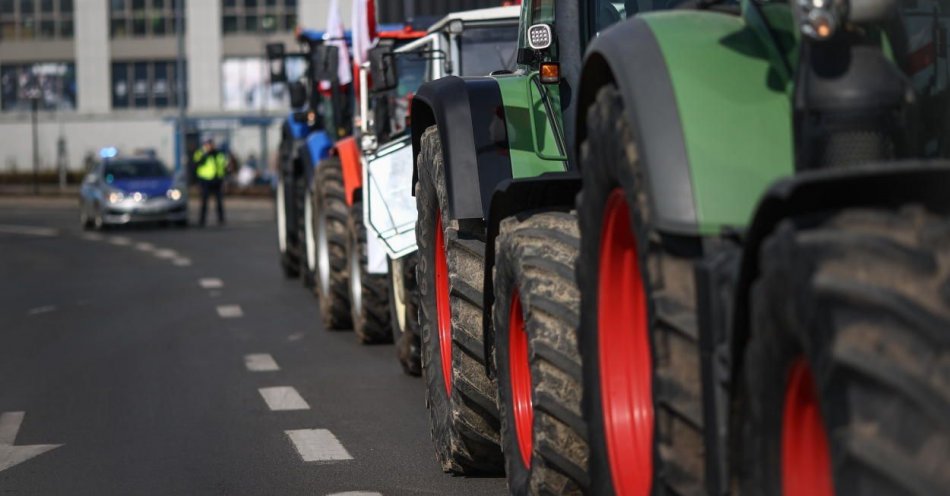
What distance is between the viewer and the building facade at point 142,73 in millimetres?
86000

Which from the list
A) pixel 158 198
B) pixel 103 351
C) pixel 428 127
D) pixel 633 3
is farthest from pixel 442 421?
pixel 158 198

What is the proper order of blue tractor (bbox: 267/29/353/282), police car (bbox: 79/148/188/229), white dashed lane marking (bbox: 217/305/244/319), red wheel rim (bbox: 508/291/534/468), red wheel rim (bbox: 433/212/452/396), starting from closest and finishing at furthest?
red wheel rim (bbox: 508/291/534/468) < red wheel rim (bbox: 433/212/452/396) < white dashed lane marking (bbox: 217/305/244/319) < blue tractor (bbox: 267/29/353/282) < police car (bbox: 79/148/188/229)

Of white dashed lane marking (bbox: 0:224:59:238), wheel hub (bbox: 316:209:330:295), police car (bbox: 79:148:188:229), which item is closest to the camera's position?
wheel hub (bbox: 316:209:330:295)

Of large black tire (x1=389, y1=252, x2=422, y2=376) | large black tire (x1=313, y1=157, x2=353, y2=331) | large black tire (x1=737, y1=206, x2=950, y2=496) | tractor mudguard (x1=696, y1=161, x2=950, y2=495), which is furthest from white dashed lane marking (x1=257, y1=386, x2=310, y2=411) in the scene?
large black tire (x1=737, y1=206, x2=950, y2=496)

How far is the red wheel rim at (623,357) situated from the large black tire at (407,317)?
18.5 feet

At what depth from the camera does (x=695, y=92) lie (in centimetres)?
456

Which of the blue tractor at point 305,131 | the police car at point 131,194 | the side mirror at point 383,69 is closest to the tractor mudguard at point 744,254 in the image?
the side mirror at point 383,69

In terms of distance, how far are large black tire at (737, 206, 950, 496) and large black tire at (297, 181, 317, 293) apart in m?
13.3

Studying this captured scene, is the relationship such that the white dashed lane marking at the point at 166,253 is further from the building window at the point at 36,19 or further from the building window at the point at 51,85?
the building window at the point at 36,19

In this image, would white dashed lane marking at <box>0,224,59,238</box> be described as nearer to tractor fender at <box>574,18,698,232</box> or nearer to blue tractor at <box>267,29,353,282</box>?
blue tractor at <box>267,29,353,282</box>

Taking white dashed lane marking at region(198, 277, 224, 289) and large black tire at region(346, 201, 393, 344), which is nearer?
large black tire at region(346, 201, 393, 344)

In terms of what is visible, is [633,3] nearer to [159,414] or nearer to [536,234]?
[536,234]

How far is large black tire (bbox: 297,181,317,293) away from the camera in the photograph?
17.7 metres

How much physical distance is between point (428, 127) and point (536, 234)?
7.44 feet
